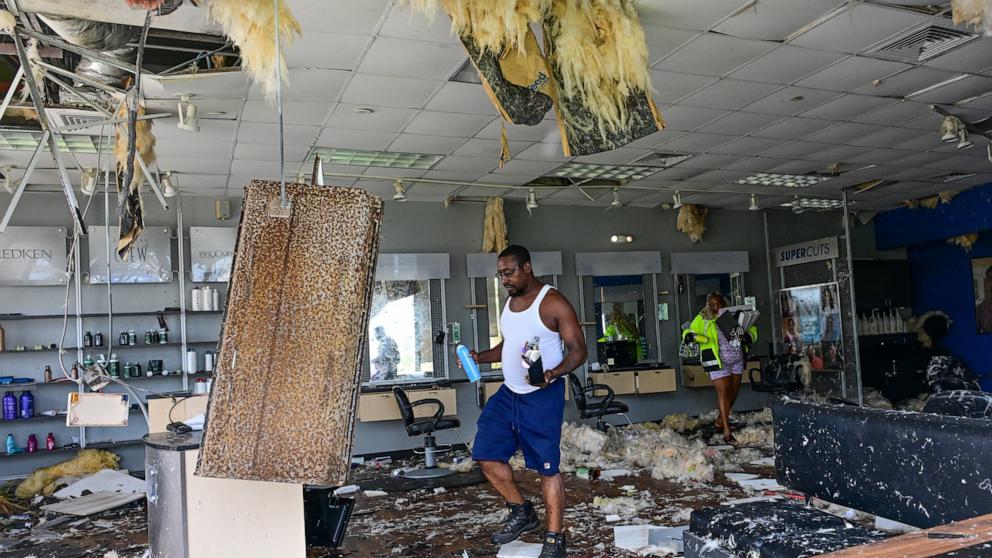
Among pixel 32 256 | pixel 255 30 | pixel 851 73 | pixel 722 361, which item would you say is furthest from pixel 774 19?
pixel 32 256

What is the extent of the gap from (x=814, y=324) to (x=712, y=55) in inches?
236

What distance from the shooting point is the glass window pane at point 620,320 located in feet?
30.6

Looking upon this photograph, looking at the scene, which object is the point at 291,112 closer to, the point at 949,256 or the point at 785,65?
the point at 785,65

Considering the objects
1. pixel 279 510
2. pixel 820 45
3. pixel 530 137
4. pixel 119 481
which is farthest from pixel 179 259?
pixel 820 45

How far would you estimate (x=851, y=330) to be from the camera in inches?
351

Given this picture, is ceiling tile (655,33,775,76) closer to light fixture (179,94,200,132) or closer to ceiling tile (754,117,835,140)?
ceiling tile (754,117,835,140)

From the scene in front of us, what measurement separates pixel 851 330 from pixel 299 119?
23.2 feet

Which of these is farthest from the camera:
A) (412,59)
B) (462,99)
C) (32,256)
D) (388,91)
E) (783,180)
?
(783,180)

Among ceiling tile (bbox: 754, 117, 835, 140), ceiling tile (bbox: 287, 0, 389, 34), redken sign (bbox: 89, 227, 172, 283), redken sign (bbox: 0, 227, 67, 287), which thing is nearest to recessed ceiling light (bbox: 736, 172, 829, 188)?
ceiling tile (bbox: 754, 117, 835, 140)

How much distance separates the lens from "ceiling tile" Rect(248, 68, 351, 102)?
4.53m

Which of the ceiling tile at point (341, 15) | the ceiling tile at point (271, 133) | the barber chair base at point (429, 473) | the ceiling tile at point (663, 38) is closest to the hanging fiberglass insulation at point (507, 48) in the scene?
the ceiling tile at point (341, 15)

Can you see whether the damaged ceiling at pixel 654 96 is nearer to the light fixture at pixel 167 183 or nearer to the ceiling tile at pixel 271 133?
the ceiling tile at pixel 271 133

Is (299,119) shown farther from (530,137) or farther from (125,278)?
(125,278)

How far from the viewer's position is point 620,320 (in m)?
9.45
